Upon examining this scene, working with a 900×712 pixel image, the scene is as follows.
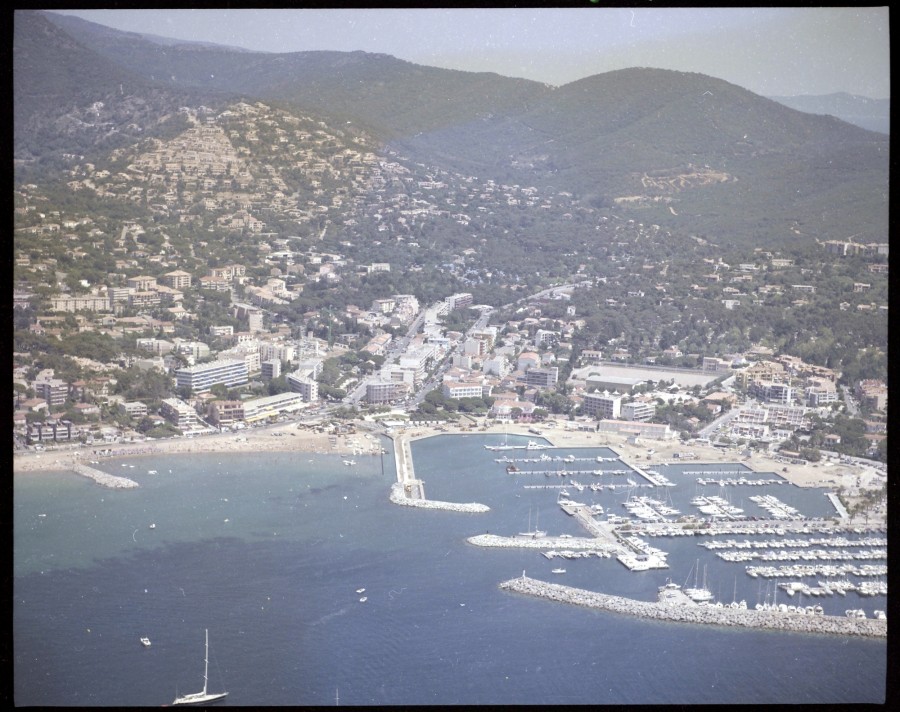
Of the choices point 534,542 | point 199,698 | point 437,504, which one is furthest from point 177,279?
point 199,698

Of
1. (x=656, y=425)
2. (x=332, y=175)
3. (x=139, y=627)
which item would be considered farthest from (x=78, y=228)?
(x=656, y=425)

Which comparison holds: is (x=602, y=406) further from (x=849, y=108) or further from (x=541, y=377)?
(x=849, y=108)

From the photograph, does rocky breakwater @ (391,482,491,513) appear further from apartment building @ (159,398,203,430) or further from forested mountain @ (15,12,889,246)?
forested mountain @ (15,12,889,246)

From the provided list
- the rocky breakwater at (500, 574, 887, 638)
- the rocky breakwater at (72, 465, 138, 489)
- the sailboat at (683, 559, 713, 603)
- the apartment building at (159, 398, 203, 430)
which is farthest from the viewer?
the apartment building at (159, 398, 203, 430)

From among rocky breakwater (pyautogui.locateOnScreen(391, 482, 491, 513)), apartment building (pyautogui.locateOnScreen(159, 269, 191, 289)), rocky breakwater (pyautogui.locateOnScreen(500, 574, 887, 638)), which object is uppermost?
apartment building (pyautogui.locateOnScreen(159, 269, 191, 289))

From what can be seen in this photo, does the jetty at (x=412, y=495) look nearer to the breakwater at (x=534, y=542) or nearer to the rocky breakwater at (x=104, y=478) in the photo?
the breakwater at (x=534, y=542)

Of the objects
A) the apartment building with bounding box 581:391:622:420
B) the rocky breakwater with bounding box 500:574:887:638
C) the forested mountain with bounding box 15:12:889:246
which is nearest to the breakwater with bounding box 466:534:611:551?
the rocky breakwater with bounding box 500:574:887:638
